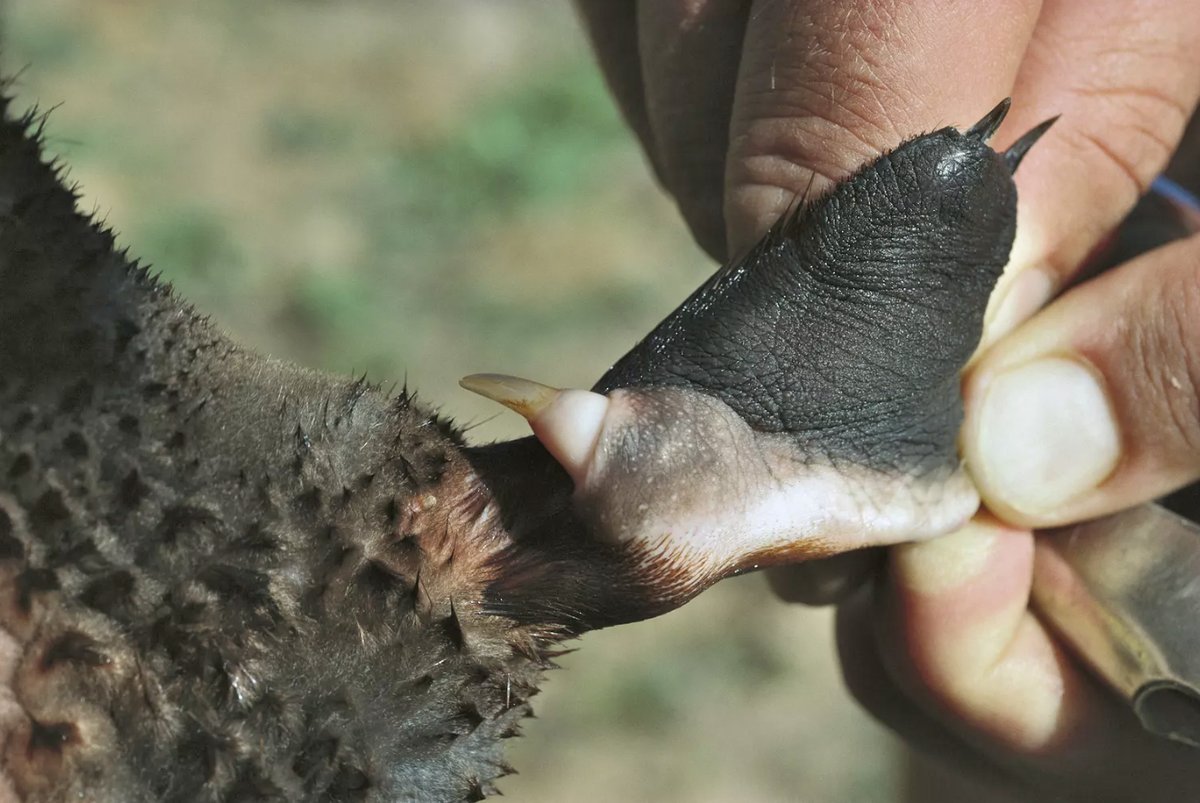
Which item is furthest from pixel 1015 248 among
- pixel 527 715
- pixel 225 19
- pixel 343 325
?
pixel 225 19

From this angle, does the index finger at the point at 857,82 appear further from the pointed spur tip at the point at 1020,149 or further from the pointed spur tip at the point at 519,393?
the pointed spur tip at the point at 519,393

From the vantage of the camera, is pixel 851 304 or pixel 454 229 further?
pixel 454 229

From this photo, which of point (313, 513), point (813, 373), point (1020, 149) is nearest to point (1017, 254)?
point (1020, 149)

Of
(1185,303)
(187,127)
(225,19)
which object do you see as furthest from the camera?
(225,19)

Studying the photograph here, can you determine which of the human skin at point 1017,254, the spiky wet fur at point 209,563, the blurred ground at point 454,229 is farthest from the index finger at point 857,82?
the blurred ground at point 454,229

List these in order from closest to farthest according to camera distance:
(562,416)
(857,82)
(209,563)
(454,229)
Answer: (209,563) → (562,416) → (857,82) → (454,229)

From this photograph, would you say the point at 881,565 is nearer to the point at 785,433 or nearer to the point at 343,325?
the point at 785,433

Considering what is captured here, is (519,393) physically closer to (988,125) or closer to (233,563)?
(233,563)
